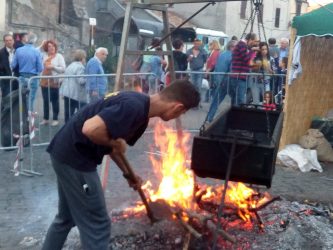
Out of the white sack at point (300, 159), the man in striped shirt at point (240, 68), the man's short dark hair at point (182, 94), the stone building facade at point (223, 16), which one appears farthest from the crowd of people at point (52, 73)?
the stone building facade at point (223, 16)

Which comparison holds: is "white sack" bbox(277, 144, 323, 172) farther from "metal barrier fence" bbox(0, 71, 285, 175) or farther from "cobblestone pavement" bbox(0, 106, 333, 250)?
"metal barrier fence" bbox(0, 71, 285, 175)

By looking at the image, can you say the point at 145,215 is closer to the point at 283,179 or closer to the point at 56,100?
the point at 283,179

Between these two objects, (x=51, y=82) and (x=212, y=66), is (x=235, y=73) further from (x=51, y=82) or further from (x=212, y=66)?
(x=51, y=82)

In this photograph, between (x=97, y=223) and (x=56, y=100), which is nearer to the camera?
(x=97, y=223)

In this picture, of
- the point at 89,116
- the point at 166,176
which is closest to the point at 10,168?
the point at 166,176

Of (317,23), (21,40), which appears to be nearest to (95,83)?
(21,40)

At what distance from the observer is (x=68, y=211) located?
4238 mm

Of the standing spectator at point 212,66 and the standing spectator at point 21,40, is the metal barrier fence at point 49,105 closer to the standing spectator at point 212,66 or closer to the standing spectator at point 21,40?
the standing spectator at point 212,66

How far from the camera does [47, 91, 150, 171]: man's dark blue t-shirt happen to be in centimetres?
358

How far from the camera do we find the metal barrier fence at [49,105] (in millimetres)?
7996

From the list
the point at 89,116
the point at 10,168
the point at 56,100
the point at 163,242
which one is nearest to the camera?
the point at 89,116

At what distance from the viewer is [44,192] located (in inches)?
265

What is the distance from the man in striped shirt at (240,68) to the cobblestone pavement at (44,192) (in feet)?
8.89

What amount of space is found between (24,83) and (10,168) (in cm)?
148
